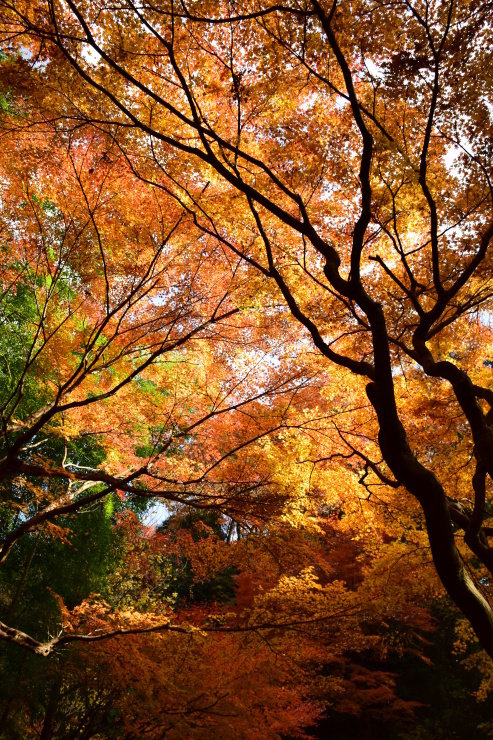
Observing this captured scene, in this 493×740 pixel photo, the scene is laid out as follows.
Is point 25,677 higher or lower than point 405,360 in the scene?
lower

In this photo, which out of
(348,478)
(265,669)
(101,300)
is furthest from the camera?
(348,478)

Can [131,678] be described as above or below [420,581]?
below

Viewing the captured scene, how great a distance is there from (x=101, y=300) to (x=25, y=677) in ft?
20.7

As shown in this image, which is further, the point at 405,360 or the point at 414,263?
the point at 405,360

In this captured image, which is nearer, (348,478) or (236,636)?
(236,636)

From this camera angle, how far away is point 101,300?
299 inches

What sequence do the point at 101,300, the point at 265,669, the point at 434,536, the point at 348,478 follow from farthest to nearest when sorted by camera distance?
the point at 348,478, the point at 101,300, the point at 265,669, the point at 434,536

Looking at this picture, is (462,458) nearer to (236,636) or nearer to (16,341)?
(236,636)

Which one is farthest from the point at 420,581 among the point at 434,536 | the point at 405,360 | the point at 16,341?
the point at 16,341

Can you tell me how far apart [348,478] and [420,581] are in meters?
1.95

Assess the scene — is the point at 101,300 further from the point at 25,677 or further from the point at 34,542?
the point at 25,677

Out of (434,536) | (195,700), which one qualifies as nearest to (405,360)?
(434,536)

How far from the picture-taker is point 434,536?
9.66 feet

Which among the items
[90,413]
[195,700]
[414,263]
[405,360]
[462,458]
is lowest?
[195,700]
